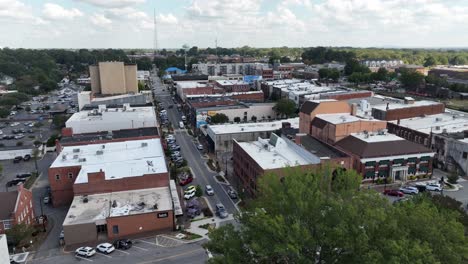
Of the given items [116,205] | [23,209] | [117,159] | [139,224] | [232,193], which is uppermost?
[117,159]

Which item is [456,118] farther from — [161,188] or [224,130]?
[161,188]

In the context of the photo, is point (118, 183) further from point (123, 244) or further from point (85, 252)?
point (85, 252)

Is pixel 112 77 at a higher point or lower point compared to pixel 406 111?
higher

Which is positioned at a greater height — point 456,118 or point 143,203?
point 456,118

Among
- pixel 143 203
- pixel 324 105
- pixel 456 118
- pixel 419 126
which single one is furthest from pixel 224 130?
pixel 456 118

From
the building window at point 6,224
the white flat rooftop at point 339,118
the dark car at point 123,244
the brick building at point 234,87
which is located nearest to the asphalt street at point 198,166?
the dark car at point 123,244

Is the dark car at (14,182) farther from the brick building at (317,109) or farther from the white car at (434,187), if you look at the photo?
the white car at (434,187)

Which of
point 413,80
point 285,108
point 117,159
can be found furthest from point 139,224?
point 413,80
